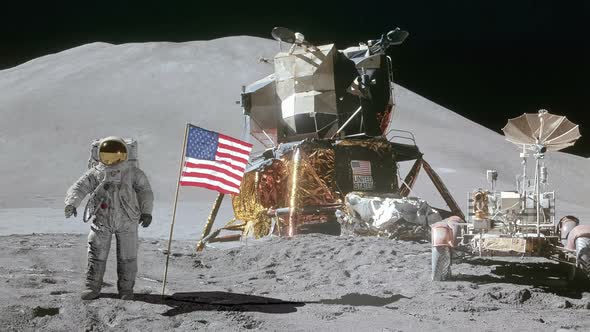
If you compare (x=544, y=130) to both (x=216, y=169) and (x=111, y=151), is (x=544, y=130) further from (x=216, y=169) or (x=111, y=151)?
(x=111, y=151)

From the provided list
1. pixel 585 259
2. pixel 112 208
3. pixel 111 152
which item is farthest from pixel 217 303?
pixel 585 259

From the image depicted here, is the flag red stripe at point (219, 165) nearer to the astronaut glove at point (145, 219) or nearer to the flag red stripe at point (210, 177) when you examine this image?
the flag red stripe at point (210, 177)

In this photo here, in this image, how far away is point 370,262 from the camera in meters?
8.12

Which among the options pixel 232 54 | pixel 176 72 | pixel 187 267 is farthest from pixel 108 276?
pixel 232 54

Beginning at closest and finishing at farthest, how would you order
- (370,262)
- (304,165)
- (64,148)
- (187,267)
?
(370,262)
(187,267)
(304,165)
(64,148)

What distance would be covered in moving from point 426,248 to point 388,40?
17.0 feet

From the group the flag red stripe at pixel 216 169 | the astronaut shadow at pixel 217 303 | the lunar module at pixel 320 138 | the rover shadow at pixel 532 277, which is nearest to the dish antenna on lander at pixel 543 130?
the rover shadow at pixel 532 277

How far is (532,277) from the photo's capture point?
760cm

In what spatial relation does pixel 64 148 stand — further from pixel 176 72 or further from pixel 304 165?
pixel 304 165

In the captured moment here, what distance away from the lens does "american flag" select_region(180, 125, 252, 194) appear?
254 inches

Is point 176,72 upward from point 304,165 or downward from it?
upward

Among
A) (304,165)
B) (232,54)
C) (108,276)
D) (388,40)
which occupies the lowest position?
(108,276)

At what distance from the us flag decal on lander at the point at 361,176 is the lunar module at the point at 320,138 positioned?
19 mm

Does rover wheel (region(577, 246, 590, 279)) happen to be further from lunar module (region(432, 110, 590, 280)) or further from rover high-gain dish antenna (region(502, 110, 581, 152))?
rover high-gain dish antenna (region(502, 110, 581, 152))
